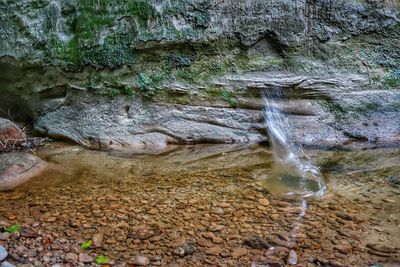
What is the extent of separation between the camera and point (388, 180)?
3549 millimetres

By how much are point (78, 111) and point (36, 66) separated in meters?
0.88

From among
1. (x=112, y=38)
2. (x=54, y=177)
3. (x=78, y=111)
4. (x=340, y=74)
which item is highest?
(x=112, y=38)

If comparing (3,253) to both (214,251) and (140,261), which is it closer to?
(140,261)

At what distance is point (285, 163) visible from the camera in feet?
13.7

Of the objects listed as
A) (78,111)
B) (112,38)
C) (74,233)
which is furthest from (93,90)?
(74,233)

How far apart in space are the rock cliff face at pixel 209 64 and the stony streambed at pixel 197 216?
82cm

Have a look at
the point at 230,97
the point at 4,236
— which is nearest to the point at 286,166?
the point at 230,97

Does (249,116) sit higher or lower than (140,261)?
higher

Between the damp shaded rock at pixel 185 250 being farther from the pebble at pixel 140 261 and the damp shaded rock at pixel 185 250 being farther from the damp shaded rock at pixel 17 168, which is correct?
the damp shaded rock at pixel 17 168

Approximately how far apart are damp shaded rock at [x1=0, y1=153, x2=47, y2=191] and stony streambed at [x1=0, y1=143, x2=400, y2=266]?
0.13m

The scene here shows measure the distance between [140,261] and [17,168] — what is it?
2092mm

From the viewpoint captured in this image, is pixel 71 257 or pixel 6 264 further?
pixel 71 257

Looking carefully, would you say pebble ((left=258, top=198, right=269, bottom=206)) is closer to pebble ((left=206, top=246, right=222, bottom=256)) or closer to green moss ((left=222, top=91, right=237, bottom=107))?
pebble ((left=206, top=246, right=222, bottom=256))

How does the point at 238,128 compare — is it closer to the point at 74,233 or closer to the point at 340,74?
the point at 340,74
